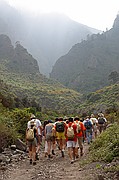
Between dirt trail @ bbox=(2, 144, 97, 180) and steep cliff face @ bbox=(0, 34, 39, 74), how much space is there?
70.3m

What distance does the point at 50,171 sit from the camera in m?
9.21

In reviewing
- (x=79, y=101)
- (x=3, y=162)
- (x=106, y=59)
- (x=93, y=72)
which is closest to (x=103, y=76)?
(x=93, y=72)

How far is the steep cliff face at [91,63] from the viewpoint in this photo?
345 feet

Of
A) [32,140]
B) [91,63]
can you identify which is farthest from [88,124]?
[91,63]

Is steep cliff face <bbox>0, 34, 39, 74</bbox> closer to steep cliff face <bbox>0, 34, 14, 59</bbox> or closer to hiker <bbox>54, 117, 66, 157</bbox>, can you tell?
steep cliff face <bbox>0, 34, 14, 59</bbox>

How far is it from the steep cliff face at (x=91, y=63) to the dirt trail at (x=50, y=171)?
88.2 m

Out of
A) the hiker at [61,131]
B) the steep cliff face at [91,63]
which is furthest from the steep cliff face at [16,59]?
the hiker at [61,131]

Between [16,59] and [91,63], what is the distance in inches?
1328

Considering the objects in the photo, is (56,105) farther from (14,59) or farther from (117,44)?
(117,44)

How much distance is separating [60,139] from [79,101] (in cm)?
5767

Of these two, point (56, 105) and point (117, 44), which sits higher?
point (117, 44)

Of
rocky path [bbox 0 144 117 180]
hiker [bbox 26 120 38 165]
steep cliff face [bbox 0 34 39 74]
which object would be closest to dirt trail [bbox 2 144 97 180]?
rocky path [bbox 0 144 117 180]

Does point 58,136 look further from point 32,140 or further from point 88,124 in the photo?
point 88,124

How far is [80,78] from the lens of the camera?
110 meters
